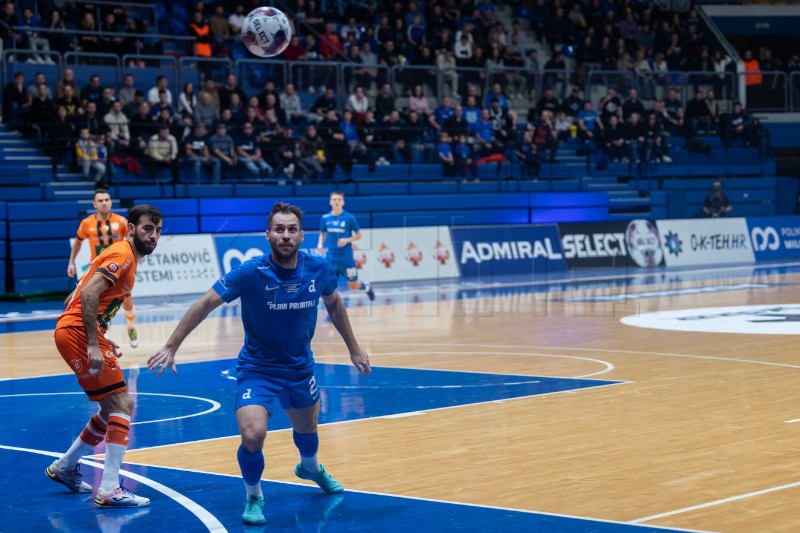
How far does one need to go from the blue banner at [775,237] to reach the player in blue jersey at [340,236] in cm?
1669

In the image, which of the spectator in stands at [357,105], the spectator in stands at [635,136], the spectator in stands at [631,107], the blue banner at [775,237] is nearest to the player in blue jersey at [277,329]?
the spectator in stands at [357,105]

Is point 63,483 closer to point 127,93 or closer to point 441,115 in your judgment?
point 127,93

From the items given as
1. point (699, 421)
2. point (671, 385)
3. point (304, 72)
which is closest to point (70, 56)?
point (304, 72)

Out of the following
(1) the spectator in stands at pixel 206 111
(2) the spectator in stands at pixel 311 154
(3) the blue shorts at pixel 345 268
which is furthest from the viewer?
(2) the spectator in stands at pixel 311 154

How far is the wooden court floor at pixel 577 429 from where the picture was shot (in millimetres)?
7953

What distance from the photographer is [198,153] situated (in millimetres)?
26859

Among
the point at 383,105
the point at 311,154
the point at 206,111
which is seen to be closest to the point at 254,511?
the point at 206,111

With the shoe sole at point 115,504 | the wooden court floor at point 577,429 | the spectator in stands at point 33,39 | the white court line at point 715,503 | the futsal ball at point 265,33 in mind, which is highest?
the spectator in stands at point 33,39

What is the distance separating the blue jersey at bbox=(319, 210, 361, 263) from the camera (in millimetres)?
21391

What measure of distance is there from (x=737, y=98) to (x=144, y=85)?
59.7 feet

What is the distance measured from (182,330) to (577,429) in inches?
162

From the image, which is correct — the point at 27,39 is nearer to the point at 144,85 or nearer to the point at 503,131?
the point at 144,85

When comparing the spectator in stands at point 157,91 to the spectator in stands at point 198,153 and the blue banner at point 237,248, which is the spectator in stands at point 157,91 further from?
the blue banner at point 237,248

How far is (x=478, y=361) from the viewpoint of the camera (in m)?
15.4
